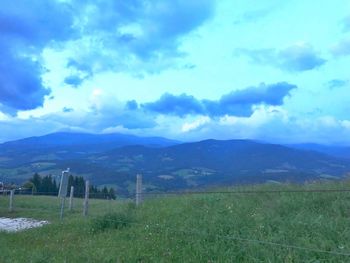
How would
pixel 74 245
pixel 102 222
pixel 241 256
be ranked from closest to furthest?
pixel 241 256, pixel 74 245, pixel 102 222

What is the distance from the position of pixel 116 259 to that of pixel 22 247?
4437mm

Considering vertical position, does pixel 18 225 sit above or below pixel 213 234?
below

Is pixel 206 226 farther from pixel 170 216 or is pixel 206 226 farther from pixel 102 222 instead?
pixel 102 222

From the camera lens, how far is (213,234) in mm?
10453

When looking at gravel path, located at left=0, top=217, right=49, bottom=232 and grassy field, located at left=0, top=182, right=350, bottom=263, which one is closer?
grassy field, located at left=0, top=182, right=350, bottom=263

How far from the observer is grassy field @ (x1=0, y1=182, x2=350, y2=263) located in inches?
345

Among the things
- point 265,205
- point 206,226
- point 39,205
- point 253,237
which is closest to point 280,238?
point 253,237

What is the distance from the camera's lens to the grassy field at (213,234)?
28.8 feet

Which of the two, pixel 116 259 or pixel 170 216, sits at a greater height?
pixel 170 216

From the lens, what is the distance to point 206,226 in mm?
11078

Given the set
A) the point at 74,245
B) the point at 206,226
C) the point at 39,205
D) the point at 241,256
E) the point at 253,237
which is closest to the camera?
the point at 241,256

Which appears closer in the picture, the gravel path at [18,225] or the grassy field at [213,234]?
the grassy field at [213,234]

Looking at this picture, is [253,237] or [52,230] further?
[52,230]

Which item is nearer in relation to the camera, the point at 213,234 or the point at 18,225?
the point at 213,234
